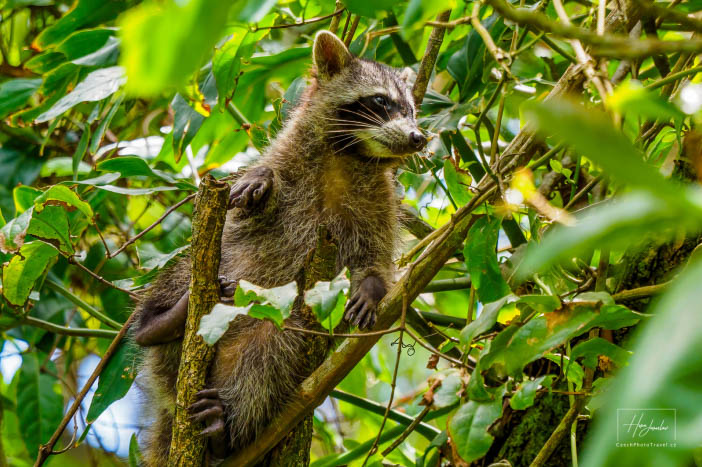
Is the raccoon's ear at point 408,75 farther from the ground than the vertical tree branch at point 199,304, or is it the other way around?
the raccoon's ear at point 408,75

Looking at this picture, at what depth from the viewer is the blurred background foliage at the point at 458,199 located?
83cm

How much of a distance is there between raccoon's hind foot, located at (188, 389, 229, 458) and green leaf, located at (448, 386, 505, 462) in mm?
1172

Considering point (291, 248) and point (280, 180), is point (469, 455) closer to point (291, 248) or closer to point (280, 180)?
point (291, 248)

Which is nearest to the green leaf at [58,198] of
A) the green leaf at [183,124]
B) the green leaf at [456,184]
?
the green leaf at [183,124]

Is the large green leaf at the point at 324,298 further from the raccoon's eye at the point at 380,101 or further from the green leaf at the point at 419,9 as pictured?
the raccoon's eye at the point at 380,101

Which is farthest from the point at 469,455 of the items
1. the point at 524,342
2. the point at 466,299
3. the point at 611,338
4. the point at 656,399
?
the point at 466,299

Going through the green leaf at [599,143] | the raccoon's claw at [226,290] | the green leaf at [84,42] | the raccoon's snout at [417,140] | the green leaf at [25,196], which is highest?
the green leaf at [84,42]

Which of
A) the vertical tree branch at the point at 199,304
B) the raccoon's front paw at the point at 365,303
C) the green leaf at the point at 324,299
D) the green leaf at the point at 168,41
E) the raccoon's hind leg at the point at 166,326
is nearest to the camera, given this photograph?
the green leaf at the point at 168,41

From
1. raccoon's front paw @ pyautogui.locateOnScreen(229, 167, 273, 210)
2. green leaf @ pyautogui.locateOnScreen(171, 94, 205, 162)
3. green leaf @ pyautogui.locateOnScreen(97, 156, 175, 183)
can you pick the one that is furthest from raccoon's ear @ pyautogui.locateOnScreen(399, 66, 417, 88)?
green leaf @ pyautogui.locateOnScreen(97, 156, 175, 183)

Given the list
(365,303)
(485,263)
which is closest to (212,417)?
(365,303)

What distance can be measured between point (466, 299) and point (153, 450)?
2.00 m

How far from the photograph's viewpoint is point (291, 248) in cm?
369

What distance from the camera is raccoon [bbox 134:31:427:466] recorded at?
10.6 feet

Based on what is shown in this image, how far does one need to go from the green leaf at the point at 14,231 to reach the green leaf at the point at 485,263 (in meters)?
1.70
